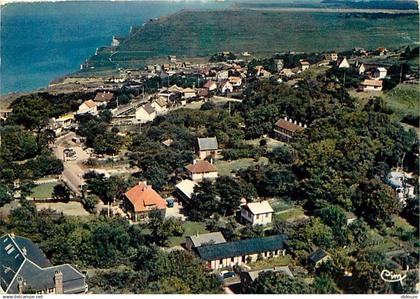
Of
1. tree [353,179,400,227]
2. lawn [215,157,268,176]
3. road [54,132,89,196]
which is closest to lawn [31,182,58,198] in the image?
road [54,132,89,196]

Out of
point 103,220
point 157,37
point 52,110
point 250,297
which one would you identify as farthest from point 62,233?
point 157,37

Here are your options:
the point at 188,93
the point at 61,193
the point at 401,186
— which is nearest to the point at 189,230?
the point at 61,193

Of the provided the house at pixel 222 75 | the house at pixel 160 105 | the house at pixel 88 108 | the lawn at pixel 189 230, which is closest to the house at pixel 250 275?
the lawn at pixel 189 230

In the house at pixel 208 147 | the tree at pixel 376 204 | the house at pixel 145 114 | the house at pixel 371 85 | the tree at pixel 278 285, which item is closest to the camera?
the tree at pixel 278 285

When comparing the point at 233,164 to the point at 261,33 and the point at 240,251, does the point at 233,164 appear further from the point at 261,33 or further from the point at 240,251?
the point at 261,33

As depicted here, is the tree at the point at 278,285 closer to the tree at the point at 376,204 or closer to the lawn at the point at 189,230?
the lawn at the point at 189,230

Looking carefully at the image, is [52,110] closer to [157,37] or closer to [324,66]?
[157,37]

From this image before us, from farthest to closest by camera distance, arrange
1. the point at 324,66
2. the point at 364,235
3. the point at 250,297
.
Answer: the point at 324,66
the point at 364,235
the point at 250,297

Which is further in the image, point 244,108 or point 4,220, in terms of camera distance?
point 244,108
